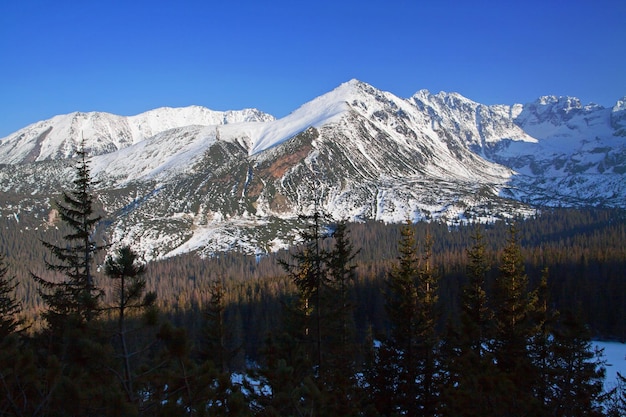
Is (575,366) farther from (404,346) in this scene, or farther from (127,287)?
(127,287)

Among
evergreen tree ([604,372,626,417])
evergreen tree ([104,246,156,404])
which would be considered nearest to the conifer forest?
evergreen tree ([104,246,156,404])

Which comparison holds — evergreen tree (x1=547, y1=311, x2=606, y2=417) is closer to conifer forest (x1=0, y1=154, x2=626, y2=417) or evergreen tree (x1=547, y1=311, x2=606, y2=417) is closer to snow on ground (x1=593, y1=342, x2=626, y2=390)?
conifer forest (x1=0, y1=154, x2=626, y2=417)

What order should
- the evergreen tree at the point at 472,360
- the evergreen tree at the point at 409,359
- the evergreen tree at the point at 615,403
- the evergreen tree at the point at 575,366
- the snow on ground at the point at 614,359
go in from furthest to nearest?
1. the snow on ground at the point at 614,359
2. the evergreen tree at the point at 409,359
3. the evergreen tree at the point at 575,366
4. the evergreen tree at the point at 615,403
5. the evergreen tree at the point at 472,360

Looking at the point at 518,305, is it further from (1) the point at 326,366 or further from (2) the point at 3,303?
(2) the point at 3,303

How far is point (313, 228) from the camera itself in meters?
23.8

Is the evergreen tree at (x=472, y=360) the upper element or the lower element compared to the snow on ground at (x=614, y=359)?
upper

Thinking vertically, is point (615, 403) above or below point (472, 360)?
below

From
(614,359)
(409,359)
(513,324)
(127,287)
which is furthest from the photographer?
(614,359)

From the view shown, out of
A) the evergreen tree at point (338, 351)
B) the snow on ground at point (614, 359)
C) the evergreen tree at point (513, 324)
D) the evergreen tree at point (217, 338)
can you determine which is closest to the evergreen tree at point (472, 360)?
the evergreen tree at point (513, 324)

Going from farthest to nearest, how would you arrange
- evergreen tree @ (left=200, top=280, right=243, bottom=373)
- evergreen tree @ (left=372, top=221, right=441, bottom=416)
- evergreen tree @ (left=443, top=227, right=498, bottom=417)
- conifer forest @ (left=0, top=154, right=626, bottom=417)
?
evergreen tree @ (left=200, top=280, right=243, bottom=373), evergreen tree @ (left=372, top=221, right=441, bottom=416), evergreen tree @ (left=443, top=227, right=498, bottom=417), conifer forest @ (left=0, top=154, right=626, bottom=417)

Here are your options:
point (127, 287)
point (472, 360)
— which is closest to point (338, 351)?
point (472, 360)

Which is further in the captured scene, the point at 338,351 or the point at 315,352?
the point at 315,352

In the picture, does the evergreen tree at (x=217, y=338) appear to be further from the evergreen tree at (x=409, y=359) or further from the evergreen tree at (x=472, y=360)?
the evergreen tree at (x=472, y=360)

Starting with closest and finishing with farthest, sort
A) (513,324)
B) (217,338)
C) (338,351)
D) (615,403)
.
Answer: (615,403) → (338,351) → (513,324) → (217,338)
